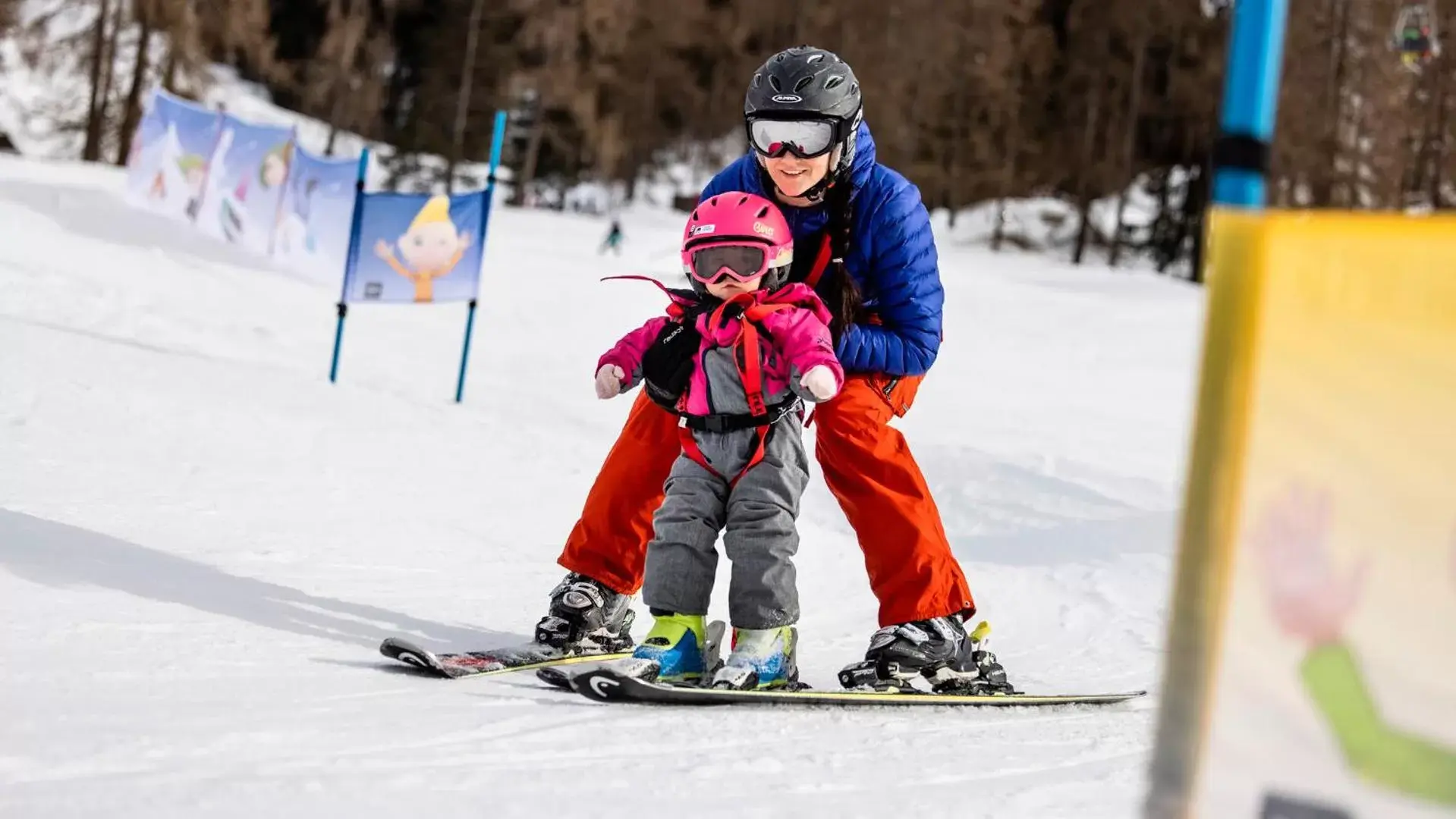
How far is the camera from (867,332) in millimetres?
3730

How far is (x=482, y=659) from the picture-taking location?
3.52 meters

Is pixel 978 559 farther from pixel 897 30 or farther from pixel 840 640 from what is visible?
pixel 897 30

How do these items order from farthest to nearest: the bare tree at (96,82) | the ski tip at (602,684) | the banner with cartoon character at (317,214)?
the bare tree at (96,82)
the banner with cartoon character at (317,214)
the ski tip at (602,684)

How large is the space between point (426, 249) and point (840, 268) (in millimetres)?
6082

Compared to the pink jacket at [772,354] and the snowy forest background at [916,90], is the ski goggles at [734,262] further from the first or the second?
the snowy forest background at [916,90]

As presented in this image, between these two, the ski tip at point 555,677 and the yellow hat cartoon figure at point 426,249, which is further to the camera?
the yellow hat cartoon figure at point 426,249

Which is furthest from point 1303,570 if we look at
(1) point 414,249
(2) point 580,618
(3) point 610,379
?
(1) point 414,249

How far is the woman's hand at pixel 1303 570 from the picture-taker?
1.29m

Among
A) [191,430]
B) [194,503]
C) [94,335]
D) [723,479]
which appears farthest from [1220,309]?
[94,335]

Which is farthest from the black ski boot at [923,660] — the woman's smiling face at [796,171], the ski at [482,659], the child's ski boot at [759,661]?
the woman's smiling face at [796,171]

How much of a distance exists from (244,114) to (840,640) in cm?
3693

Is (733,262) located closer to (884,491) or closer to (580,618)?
(884,491)

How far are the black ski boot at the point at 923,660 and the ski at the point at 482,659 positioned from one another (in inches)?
27.7

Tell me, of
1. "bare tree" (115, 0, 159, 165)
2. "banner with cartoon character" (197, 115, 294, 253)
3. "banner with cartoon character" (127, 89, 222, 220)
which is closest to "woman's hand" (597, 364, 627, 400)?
"banner with cartoon character" (197, 115, 294, 253)
